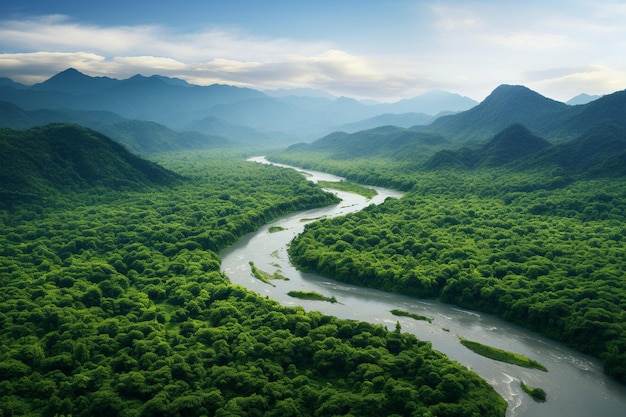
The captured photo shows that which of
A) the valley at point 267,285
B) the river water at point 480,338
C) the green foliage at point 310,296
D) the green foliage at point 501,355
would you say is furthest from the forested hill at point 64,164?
the green foliage at point 501,355

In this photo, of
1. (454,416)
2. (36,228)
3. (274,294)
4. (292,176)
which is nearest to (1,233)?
(36,228)

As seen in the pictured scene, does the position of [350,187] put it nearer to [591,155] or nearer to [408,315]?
[591,155]

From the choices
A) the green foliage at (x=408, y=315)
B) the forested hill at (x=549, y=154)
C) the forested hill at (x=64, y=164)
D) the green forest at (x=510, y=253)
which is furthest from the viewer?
the forested hill at (x=549, y=154)

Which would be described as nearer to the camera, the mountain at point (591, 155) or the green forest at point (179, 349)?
the green forest at point (179, 349)

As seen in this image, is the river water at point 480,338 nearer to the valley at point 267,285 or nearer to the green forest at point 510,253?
the valley at point 267,285

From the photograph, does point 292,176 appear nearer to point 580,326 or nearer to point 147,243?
point 147,243

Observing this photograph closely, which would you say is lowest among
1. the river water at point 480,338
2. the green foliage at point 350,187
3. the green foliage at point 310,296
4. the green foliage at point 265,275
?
the green foliage at point 265,275

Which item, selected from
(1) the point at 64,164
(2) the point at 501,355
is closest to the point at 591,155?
(2) the point at 501,355
